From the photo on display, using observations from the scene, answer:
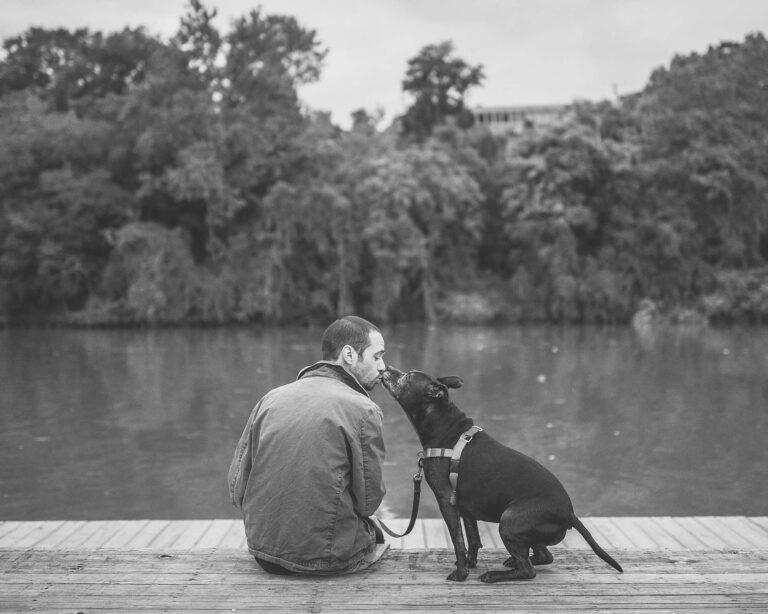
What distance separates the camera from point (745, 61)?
31.9m

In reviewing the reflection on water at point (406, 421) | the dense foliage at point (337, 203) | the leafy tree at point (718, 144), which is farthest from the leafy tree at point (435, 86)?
the reflection on water at point (406, 421)

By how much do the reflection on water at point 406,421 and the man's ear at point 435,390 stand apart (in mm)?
3883

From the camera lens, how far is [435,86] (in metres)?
38.2

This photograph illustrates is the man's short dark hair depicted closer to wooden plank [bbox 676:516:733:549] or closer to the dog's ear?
the dog's ear

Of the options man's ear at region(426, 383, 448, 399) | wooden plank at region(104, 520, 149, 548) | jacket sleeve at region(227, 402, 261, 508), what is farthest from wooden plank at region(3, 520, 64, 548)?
man's ear at region(426, 383, 448, 399)

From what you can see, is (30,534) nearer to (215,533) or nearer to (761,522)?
(215,533)

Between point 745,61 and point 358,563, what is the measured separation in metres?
33.5

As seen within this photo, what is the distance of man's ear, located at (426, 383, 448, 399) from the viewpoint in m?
3.68

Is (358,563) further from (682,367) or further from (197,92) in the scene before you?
(197,92)

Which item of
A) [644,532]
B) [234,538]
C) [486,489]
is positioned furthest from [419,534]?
[486,489]

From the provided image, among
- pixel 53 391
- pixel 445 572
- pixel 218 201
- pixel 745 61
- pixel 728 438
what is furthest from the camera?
pixel 745 61

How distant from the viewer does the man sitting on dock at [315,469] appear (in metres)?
3.28

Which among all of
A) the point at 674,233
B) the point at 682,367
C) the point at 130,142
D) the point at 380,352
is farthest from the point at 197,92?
the point at 380,352

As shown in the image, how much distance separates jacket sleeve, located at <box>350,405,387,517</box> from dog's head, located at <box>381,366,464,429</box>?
344mm
